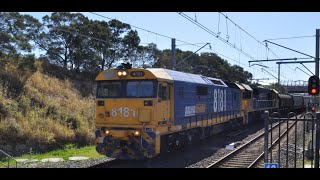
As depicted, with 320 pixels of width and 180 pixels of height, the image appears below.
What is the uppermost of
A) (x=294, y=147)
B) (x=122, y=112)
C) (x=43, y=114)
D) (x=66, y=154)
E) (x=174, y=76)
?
(x=174, y=76)

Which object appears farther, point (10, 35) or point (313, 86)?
point (10, 35)

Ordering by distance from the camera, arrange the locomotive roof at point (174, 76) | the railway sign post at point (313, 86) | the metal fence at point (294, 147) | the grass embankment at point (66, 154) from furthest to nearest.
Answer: the railway sign post at point (313, 86)
the grass embankment at point (66, 154)
the locomotive roof at point (174, 76)
the metal fence at point (294, 147)

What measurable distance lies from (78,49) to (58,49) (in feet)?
6.77

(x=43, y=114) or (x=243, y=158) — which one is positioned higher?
(x=43, y=114)

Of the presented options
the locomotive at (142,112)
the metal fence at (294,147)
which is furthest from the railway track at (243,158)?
the locomotive at (142,112)

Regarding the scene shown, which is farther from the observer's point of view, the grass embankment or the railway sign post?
the railway sign post

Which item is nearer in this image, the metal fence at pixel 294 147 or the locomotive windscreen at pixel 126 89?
the metal fence at pixel 294 147

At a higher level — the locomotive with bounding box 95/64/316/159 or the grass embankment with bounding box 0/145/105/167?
the locomotive with bounding box 95/64/316/159

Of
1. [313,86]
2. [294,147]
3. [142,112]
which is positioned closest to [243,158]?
[294,147]

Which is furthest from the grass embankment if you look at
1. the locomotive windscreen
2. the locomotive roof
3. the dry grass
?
the locomotive roof

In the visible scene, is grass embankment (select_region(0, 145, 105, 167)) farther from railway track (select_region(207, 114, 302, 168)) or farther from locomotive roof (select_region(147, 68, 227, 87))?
railway track (select_region(207, 114, 302, 168))

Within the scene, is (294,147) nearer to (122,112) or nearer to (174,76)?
(174,76)

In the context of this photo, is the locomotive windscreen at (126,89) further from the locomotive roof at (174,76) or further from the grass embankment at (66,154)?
Result: the grass embankment at (66,154)
